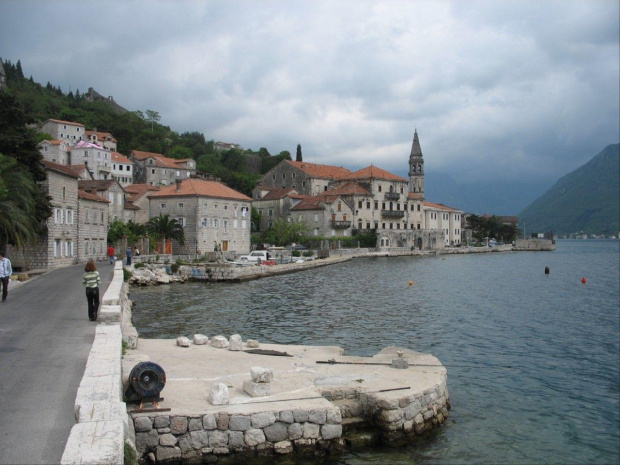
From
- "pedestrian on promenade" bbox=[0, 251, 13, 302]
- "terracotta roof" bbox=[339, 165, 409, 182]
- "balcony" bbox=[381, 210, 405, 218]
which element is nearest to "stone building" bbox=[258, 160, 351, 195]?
"terracotta roof" bbox=[339, 165, 409, 182]

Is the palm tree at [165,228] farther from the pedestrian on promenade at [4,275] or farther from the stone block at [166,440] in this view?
the stone block at [166,440]

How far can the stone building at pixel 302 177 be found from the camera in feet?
339

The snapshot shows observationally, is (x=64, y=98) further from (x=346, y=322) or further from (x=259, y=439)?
(x=259, y=439)

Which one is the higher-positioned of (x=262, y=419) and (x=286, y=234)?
(x=286, y=234)

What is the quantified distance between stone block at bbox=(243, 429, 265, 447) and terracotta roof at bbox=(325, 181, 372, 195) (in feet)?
277

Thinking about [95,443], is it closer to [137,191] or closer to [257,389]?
[257,389]

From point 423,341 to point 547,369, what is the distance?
Result: 17.2 ft

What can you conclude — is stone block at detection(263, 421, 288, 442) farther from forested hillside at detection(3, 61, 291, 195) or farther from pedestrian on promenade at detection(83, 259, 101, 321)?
forested hillside at detection(3, 61, 291, 195)

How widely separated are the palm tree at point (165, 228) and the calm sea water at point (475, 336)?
16.6m

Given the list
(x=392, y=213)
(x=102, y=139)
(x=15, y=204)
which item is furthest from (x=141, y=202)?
(x=102, y=139)

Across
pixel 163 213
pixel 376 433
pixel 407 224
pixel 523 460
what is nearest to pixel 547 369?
pixel 523 460

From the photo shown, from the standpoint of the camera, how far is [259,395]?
10.9m

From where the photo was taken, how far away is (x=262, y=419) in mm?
10016

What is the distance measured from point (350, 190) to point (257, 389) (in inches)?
3335
